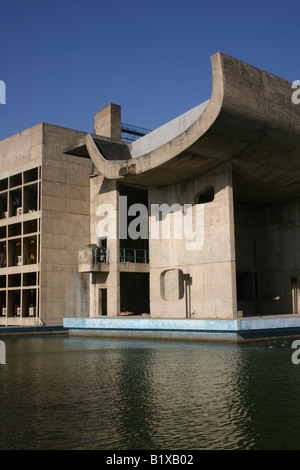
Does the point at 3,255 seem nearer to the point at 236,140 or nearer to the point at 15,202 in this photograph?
the point at 15,202

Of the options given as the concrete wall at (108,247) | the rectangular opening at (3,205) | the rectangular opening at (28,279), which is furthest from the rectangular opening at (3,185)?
the concrete wall at (108,247)

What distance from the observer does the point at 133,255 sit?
30.8 meters

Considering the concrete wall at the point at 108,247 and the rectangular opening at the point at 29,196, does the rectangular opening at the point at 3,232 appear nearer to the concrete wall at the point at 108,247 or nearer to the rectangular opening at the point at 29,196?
the rectangular opening at the point at 29,196

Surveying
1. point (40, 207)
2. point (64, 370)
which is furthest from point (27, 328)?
point (64, 370)

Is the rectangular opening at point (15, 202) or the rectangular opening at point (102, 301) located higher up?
the rectangular opening at point (15, 202)

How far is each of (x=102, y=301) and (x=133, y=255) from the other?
10.9 feet

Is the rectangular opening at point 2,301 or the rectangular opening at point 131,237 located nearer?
the rectangular opening at point 131,237

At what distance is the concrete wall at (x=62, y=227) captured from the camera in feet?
93.4

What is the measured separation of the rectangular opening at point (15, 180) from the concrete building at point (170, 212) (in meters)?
0.07

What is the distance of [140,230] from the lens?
29.5 meters

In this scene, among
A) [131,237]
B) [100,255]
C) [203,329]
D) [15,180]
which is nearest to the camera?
[203,329]

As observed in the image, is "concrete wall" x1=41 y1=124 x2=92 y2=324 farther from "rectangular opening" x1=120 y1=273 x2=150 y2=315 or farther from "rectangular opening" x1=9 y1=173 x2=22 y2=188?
"rectangular opening" x1=9 y1=173 x2=22 y2=188

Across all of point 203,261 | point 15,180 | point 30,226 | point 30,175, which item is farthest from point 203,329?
point 15,180
